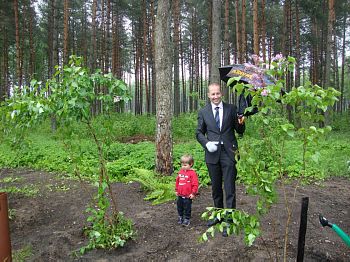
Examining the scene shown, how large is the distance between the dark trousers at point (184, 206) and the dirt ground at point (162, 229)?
0.56ft

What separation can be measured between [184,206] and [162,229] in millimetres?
478

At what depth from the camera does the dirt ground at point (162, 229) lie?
3793 mm

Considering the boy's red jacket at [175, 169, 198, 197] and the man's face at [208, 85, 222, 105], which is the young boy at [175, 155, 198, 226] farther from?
the man's face at [208, 85, 222, 105]

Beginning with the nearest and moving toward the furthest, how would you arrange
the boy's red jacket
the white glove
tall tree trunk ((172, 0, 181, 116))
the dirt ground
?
the dirt ground
the white glove
the boy's red jacket
tall tree trunk ((172, 0, 181, 116))

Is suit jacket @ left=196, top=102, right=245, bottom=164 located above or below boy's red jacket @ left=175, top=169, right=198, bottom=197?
above

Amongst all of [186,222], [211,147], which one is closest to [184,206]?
[186,222]

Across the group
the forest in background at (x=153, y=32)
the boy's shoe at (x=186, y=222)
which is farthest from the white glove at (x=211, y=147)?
the forest in background at (x=153, y=32)

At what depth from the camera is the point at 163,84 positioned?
7277mm

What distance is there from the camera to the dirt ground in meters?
3.79

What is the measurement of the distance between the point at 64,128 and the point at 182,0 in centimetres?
2459

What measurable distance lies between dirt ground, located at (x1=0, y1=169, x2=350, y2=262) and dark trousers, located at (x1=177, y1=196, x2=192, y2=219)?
17 cm

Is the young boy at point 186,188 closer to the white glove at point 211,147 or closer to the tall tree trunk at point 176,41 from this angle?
the white glove at point 211,147

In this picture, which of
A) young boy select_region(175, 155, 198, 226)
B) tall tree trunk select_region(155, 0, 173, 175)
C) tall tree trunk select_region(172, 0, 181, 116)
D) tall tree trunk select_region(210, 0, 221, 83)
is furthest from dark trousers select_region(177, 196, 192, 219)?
tall tree trunk select_region(172, 0, 181, 116)

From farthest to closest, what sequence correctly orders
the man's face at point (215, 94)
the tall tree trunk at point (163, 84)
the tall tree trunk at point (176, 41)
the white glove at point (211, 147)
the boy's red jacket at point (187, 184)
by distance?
1. the tall tree trunk at point (176, 41)
2. the tall tree trunk at point (163, 84)
3. the boy's red jacket at point (187, 184)
4. the man's face at point (215, 94)
5. the white glove at point (211, 147)
